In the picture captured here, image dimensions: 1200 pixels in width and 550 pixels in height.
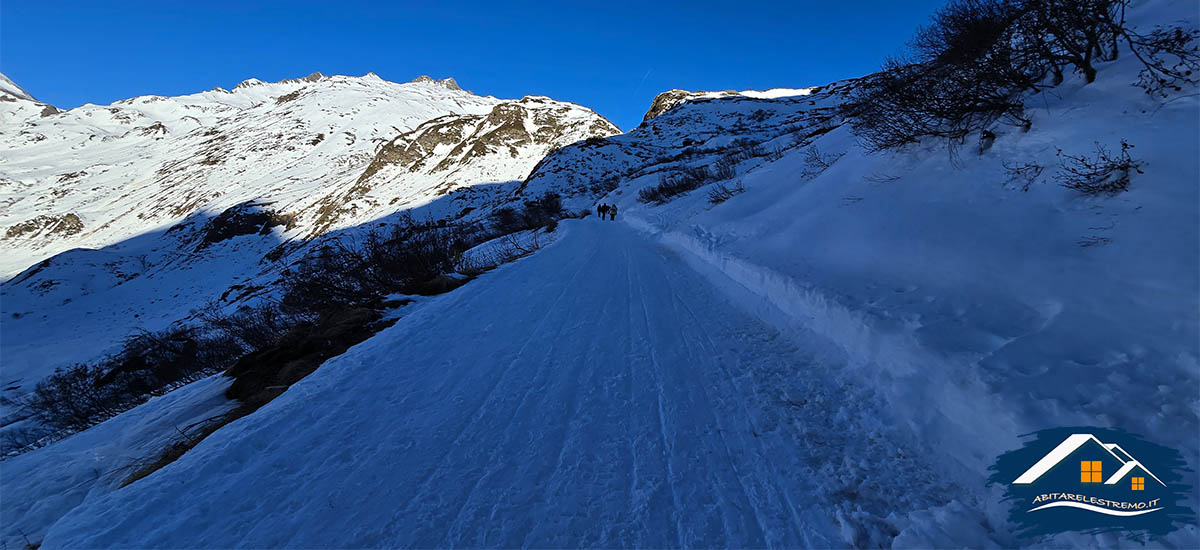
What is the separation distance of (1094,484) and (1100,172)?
354 centimetres

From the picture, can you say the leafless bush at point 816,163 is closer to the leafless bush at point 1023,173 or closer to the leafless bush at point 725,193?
the leafless bush at point 725,193

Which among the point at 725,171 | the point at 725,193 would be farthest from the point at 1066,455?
the point at 725,171

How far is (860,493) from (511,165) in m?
64.9

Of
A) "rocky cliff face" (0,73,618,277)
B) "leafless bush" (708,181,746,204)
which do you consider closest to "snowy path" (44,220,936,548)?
"leafless bush" (708,181,746,204)

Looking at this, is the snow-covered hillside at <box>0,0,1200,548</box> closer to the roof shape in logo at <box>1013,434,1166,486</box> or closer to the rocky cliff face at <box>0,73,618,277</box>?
the roof shape in logo at <box>1013,434,1166,486</box>

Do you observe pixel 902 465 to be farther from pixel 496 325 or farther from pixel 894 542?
pixel 496 325

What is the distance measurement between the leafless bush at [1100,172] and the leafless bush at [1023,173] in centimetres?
22

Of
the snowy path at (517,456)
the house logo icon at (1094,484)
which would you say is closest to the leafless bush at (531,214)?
the snowy path at (517,456)

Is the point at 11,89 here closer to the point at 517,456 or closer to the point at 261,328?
the point at 261,328

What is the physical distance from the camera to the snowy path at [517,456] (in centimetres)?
206

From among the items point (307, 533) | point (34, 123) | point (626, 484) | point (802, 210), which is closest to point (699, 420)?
point (626, 484)

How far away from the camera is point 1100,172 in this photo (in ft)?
12.1

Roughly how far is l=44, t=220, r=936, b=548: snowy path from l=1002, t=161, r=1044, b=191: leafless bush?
319cm

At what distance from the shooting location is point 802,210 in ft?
26.3
